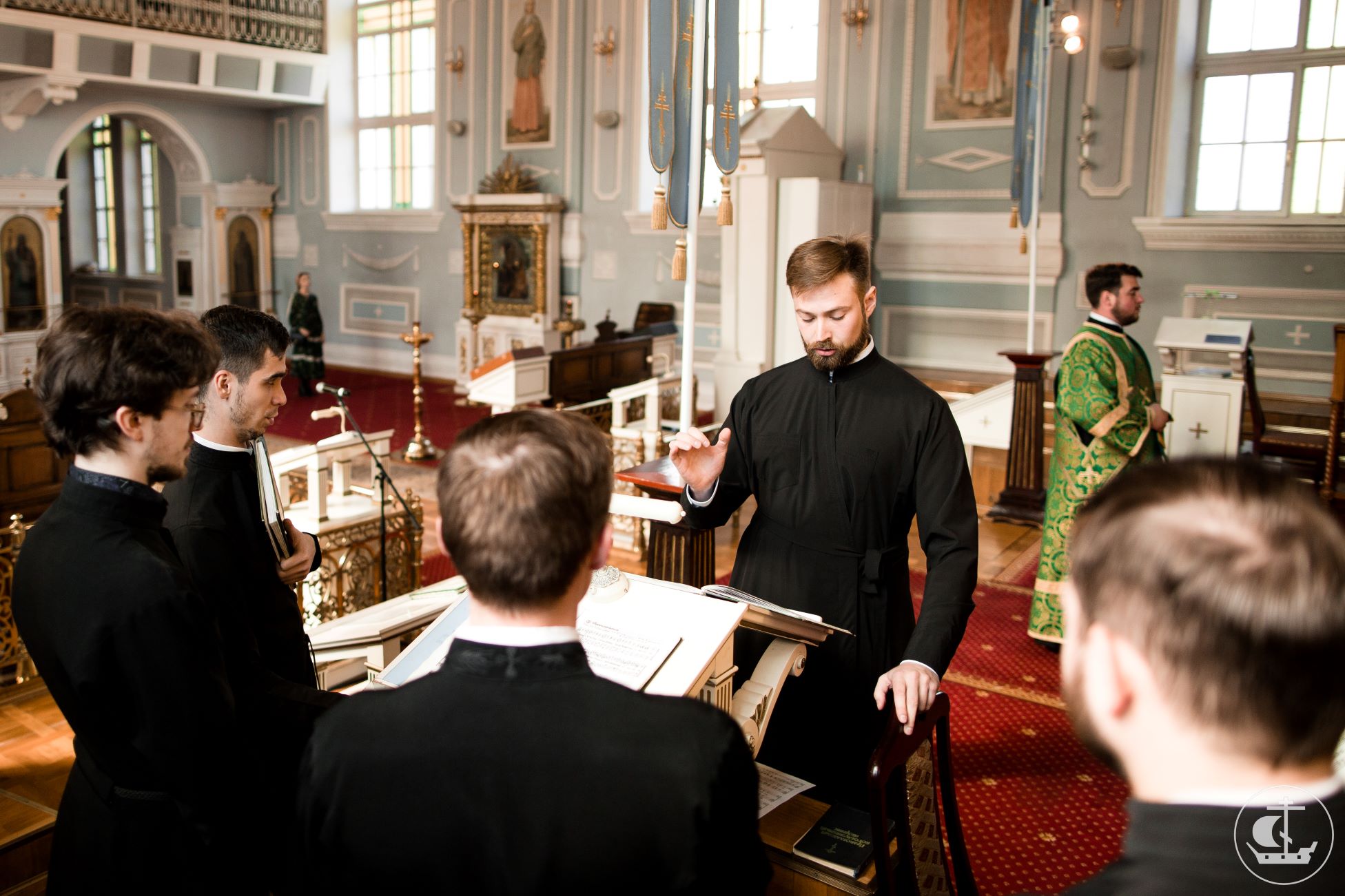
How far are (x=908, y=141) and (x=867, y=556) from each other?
28.7 feet

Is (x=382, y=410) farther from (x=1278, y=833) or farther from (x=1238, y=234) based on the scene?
(x=1278, y=833)

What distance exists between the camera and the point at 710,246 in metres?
11.8

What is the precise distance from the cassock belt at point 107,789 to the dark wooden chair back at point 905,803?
1.21 meters

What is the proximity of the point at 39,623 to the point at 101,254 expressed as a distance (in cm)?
1857

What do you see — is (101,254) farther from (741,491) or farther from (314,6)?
(741,491)

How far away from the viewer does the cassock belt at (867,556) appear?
8.36 feet

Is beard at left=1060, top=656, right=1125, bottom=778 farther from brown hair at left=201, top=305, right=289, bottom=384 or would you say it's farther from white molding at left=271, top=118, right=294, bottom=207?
white molding at left=271, top=118, right=294, bottom=207

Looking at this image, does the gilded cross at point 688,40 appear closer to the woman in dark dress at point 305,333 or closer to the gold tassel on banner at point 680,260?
the gold tassel on banner at point 680,260

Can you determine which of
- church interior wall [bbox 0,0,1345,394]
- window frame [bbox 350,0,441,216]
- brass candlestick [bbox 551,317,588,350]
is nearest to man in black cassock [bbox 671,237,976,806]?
church interior wall [bbox 0,0,1345,394]

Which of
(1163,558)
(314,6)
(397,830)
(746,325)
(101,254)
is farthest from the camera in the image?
(101,254)

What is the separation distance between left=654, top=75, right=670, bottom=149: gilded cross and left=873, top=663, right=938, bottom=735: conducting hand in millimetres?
1999

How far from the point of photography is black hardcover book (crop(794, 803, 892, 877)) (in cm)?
205

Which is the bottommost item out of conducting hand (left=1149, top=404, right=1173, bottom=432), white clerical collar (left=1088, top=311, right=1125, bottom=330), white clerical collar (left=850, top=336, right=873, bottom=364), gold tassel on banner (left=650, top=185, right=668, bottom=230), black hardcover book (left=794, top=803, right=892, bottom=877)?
black hardcover book (left=794, top=803, right=892, bottom=877)

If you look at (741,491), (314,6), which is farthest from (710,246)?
(741,491)
